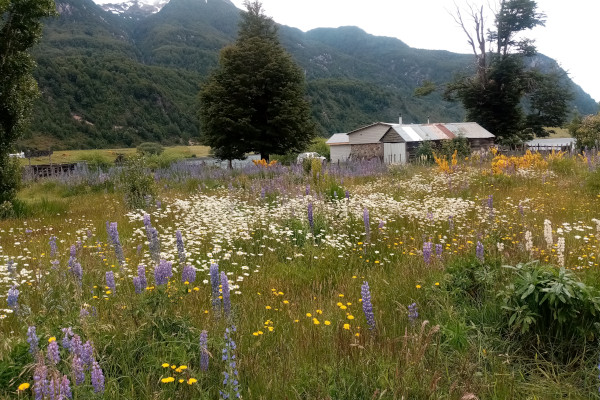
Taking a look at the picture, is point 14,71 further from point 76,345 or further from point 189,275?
point 76,345

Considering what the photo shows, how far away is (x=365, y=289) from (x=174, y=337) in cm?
143

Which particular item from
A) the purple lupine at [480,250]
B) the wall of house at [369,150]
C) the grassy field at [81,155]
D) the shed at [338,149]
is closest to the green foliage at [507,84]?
the wall of house at [369,150]

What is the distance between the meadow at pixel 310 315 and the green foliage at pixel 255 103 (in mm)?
15415

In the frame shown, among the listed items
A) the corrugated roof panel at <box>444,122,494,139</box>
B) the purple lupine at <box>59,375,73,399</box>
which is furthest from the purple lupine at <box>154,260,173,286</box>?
the corrugated roof panel at <box>444,122,494,139</box>

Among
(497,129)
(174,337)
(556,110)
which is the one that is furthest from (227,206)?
(556,110)

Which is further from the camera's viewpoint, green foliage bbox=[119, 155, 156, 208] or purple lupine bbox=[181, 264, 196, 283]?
green foliage bbox=[119, 155, 156, 208]

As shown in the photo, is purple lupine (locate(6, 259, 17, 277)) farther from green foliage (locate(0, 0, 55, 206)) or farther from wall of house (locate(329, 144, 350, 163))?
wall of house (locate(329, 144, 350, 163))

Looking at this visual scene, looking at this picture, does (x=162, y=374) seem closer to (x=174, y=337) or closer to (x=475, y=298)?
(x=174, y=337)

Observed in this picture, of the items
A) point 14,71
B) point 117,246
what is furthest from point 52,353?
point 14,71

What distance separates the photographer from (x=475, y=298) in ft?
12.2

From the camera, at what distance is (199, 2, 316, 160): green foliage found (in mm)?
21453

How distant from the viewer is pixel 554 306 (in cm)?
286

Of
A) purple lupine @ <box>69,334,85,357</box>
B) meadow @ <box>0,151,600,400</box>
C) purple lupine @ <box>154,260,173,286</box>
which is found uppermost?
purple lupine @ <box>154,260,173,286</box>

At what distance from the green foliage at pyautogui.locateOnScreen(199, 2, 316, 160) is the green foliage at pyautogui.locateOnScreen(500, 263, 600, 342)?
62.8ft
